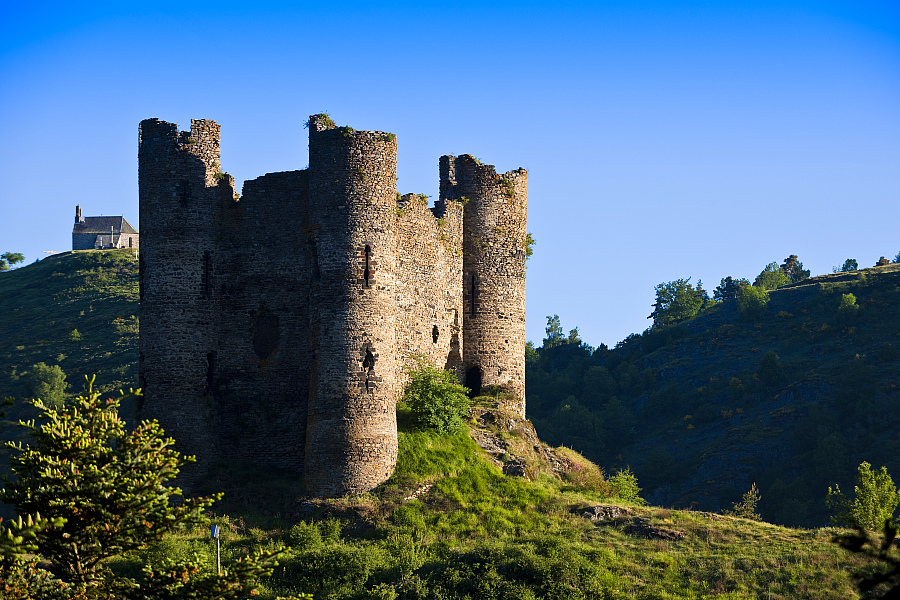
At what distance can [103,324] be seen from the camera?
92.7 meters

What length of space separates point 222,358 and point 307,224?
5385mm

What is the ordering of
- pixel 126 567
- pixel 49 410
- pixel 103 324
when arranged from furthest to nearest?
pixel 103 324
pixel 126 567
pixel 49 410

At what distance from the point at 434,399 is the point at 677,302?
3856 inches

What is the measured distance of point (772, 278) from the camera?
133 meters

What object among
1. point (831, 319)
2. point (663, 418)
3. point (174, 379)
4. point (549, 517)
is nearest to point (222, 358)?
point (174, 379)

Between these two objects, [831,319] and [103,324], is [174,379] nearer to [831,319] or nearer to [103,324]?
[103,324]

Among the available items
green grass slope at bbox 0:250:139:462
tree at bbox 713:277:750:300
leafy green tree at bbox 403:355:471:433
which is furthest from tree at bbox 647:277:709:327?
leafy green tree at bbox 403:355:471:433

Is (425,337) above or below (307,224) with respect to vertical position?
below

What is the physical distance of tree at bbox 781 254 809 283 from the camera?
141 m

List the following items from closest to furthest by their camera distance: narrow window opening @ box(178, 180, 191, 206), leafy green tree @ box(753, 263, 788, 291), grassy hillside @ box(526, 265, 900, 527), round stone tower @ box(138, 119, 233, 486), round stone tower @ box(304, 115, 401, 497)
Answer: round stone tower @ box(304, 115, 401, 497) → round stone tower @ box(138, 119, 233, 486) → narrow window opening @ box(178, 180, 191, 206) → grassy hillside @ box(526, 265, 900, 527) → leafy green tree @ box(753, 263, 788, 291)

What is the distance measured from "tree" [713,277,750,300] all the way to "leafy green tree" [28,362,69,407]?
81.1 meters

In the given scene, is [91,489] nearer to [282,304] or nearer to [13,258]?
[282,304]

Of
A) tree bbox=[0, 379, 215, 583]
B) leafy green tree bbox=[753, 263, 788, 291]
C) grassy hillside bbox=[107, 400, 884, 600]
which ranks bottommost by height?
grassy hillside bbox=[107, 400, 884, 600]

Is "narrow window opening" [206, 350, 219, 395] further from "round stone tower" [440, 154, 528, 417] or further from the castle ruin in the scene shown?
"round stone tower" [440, 154, 528, 417]
